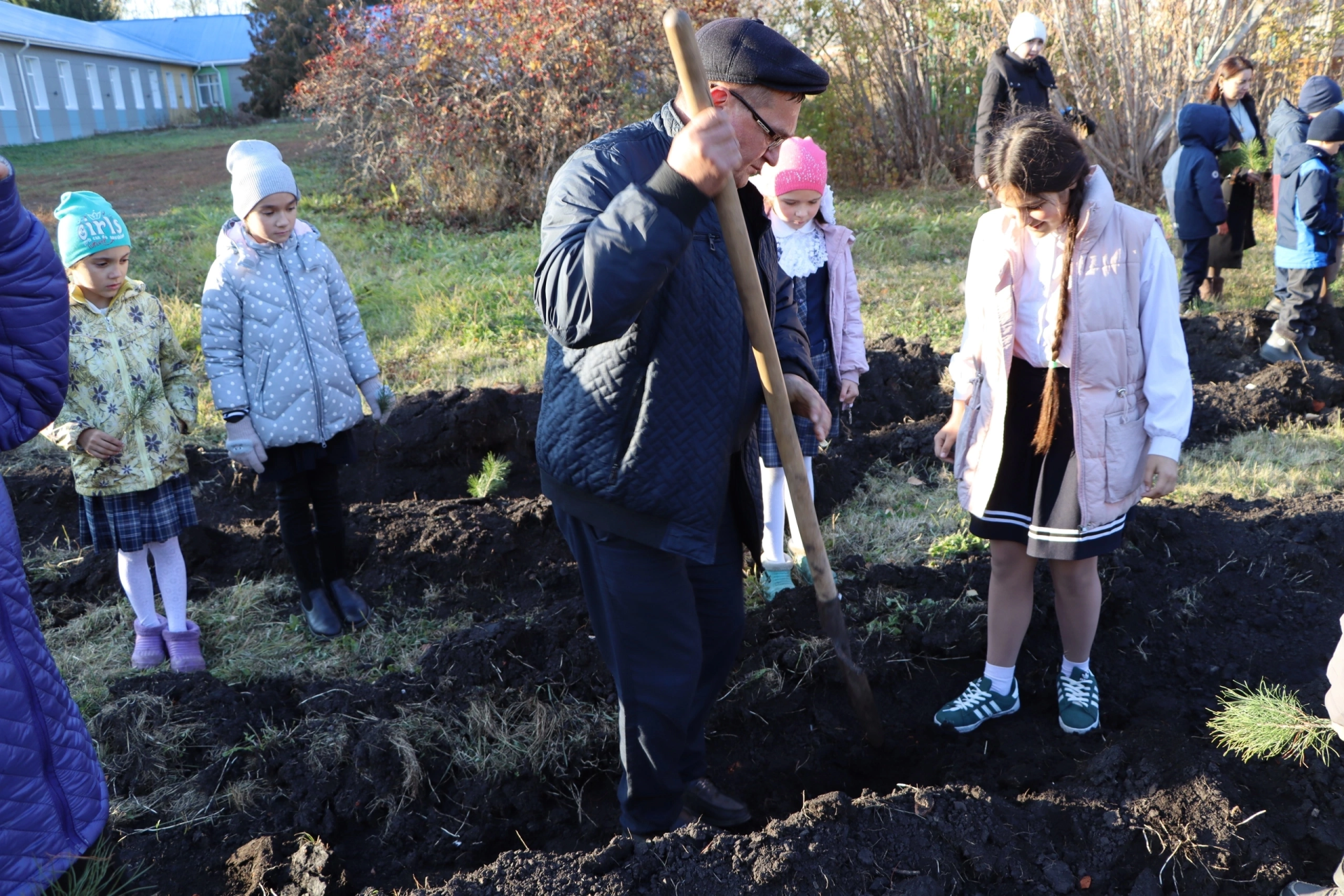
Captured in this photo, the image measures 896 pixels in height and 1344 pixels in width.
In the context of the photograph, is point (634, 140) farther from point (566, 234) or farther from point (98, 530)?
point (98, 530)

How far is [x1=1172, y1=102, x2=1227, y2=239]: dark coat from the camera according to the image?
7.10 meters

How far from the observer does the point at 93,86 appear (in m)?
31.9

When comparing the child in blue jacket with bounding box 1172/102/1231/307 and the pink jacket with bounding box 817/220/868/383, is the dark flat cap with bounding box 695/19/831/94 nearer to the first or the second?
the pink jacket with bounding box 817/220/868/383

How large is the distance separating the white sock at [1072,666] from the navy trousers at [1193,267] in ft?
18.5

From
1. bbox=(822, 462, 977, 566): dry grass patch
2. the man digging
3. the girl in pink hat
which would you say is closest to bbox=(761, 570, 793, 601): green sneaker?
the girl in pink hat

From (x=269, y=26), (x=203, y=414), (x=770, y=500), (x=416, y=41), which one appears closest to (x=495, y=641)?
(x=770, y=500)

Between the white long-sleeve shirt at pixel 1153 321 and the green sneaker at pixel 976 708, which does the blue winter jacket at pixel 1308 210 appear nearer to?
the white long-sleeve shirt at pixel 1153 321

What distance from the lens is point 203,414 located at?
5938 mm

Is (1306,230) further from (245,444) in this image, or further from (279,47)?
(279,47)

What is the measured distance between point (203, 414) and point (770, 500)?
3913 mm

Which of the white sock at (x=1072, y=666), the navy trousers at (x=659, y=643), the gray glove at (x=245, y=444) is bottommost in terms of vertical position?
the white sock at (x=1072, y=666)

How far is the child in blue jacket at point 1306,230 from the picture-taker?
623cm

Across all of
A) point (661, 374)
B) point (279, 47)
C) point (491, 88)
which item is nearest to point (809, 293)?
point (661, 374)

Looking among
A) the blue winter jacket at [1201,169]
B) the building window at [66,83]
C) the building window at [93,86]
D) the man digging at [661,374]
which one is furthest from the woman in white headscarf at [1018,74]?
the building window at [93,86]
